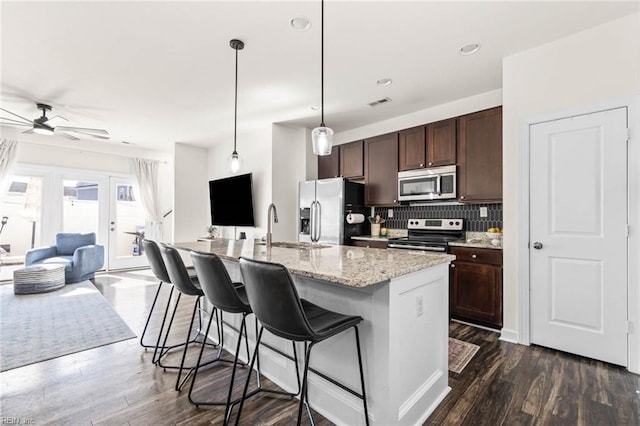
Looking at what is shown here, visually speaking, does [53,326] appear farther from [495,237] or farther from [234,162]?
[495,237]

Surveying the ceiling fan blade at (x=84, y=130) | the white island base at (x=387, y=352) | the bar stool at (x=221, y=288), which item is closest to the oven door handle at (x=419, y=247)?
the white island base at (x=387, y=352)

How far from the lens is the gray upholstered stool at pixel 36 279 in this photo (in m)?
4.41

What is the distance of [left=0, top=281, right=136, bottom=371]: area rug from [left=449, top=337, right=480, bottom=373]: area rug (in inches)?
118

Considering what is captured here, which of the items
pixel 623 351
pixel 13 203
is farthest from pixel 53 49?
pixel 623 351

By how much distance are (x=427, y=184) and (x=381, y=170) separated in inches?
30.2

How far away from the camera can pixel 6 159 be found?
16.7 feet

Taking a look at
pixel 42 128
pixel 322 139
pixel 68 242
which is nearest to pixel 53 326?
pixel 42 128

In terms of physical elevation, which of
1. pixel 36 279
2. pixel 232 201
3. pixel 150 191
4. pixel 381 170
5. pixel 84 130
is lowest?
pixel 36 279

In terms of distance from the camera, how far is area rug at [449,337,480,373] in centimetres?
232

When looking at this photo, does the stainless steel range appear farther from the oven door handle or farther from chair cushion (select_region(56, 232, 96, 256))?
chair cushion (select_region(56, 232, 96, 256))

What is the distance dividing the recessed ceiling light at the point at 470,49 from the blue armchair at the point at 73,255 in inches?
249

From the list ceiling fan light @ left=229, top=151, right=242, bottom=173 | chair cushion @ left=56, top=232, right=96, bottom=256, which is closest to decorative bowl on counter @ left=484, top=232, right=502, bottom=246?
ceiling fan light @ left=229, top=151, right=242, bottom=173

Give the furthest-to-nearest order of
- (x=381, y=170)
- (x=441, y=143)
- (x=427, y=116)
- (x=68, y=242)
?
(x=68, y=242)
(x=381, y=170)
(x=427, y=116)
(x=441, y=143)

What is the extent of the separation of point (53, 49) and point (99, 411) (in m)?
3.07
